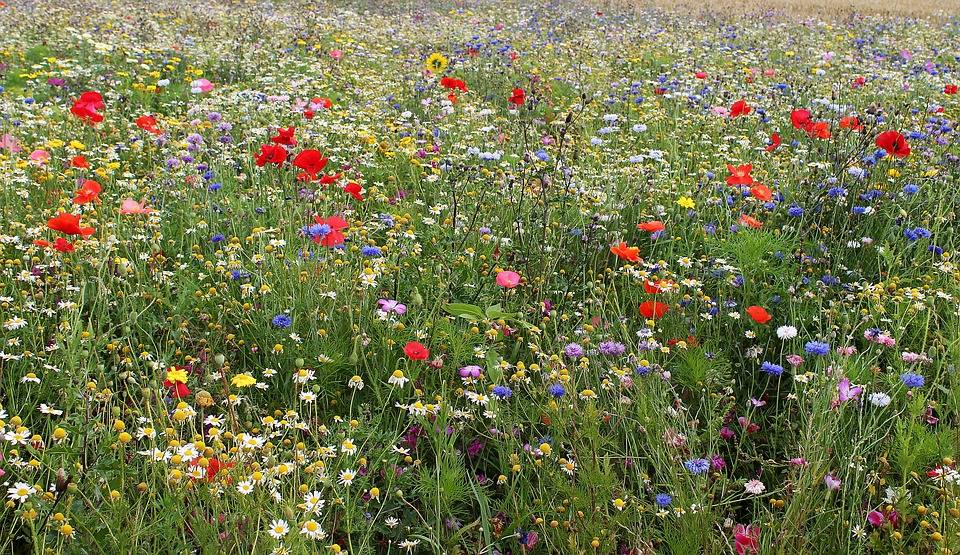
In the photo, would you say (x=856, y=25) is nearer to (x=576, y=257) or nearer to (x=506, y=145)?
(x=506, y=145)

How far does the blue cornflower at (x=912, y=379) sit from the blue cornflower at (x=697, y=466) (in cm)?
69

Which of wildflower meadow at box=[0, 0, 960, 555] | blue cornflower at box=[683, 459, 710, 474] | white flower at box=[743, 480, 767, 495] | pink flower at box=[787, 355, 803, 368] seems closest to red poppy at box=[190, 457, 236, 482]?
wildflower meadow at box=[0, 0, 960, 555]

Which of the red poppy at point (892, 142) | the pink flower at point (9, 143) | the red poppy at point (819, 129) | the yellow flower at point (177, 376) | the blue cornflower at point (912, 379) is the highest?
the red poppy at point (892, 142)

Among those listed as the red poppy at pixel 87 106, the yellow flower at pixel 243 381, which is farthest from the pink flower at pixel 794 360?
the red poppy at pixel 87 106

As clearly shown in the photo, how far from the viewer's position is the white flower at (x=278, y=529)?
5.39ft

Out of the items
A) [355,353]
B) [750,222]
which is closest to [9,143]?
[355,353]

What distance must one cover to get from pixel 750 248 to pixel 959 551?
Answer: 58.5 inches

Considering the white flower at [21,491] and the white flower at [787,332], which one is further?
the white flower at [787,332]

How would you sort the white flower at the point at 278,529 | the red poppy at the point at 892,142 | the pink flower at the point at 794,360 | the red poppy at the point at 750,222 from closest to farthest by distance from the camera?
the white flower at the point at 278,529
the pink flower at the point at 794,360
the red poppy at the point at 750,222
the red poppy at the point at 892,142

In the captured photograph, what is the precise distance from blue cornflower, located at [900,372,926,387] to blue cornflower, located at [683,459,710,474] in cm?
69

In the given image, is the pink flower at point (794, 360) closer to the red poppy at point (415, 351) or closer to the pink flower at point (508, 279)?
the pink flower at point (508, 279)

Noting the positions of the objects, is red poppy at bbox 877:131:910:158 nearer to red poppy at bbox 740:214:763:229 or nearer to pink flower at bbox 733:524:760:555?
red poppy at bbox 740:214:763:229

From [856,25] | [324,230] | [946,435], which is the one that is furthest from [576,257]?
[856,25]

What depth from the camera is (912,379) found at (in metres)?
2.26
